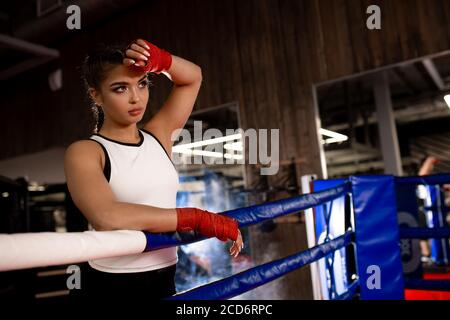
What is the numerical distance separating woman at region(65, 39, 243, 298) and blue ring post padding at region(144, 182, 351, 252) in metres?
0.02

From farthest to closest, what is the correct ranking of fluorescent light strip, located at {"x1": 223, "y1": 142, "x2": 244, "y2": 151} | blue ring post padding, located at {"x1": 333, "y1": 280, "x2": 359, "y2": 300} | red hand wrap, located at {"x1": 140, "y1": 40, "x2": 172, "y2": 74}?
fluorescent light strip, located at {"x1": 223, "y1": 142, "x2": 244, "y2": 151}
blue ring post padding, located at {"x1": 333, "y1": 280, "x2": 359, "y2": 300}
red hand wrap, located at {"x1": 140, "y1": 40, "x2": 172, "y2": 74}

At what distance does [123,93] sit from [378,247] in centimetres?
157

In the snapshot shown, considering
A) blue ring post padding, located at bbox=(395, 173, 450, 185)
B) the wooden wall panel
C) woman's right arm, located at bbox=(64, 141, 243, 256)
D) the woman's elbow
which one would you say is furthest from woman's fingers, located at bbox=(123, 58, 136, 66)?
the wooden wall panel

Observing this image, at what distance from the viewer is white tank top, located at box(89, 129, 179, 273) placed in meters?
0.97

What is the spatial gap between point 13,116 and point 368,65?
6165mm

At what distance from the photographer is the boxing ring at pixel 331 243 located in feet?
2.10

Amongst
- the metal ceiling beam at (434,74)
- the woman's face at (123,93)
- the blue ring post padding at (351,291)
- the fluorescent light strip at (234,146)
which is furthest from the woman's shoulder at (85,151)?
the metal ceiling beam at (434,74)

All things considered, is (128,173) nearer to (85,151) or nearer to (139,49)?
Answer: (85,151)

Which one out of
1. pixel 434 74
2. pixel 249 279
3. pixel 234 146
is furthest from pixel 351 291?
pixel 434 74

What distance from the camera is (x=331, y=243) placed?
1.72 meters

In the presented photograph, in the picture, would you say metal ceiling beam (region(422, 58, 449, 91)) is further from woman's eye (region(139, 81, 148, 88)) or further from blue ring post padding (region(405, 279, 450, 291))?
woman's eye (region(139, 81, 148, 88))

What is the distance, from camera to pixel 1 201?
391 centimetres

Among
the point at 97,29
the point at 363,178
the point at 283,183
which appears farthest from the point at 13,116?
the point at 363,178

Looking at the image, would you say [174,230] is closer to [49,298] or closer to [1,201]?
[49,298]
